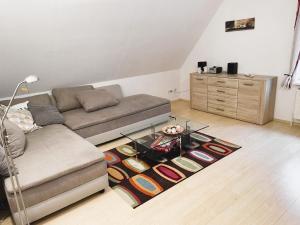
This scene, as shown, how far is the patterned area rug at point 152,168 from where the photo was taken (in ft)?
6.90

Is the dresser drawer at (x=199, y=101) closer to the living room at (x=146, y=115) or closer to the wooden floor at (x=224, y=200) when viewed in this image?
the living room at (x=146, y=115)

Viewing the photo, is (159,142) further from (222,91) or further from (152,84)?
(152,84)

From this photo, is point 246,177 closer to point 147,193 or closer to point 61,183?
point 147,193

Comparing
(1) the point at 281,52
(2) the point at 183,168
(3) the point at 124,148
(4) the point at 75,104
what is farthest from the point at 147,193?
(1) the point at 281,52

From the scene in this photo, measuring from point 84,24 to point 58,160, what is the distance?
67.2 inches

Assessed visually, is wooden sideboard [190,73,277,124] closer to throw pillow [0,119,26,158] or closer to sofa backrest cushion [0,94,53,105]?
sofa backrest cushion [0,94,53,105]

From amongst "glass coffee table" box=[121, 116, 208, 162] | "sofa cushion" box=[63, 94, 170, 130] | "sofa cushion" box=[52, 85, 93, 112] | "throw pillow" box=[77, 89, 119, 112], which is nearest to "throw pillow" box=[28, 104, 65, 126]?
"sofa cushion" box=[63, 94, 170, 130]

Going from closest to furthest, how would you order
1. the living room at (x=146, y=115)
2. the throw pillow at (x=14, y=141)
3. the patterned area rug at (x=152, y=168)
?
the living room at (x=146, y=115), the throw pillow at (x=14, y=141), the patterned area rug at (x=152, y=168)

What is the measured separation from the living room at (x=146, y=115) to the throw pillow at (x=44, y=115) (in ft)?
0.04

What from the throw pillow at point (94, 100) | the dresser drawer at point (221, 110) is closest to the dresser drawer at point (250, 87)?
the dresser drawer at point (221, 110)

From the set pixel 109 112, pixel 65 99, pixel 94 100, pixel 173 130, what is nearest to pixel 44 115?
pixel 65 99

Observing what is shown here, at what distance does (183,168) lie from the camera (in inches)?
95.2

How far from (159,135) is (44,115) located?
1517 mm

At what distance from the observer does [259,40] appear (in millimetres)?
3510
